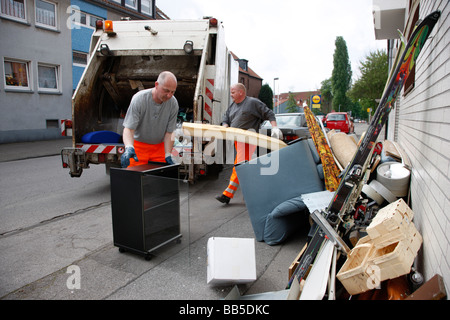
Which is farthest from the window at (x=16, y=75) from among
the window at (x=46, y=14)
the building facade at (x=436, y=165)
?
the building facade at (x=436, y=165)

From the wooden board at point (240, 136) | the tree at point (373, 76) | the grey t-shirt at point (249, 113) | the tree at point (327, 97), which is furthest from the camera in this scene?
the tree at point (327, 97)

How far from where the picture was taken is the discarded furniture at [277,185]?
3461 millimetres

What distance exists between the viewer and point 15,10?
14.3 metres

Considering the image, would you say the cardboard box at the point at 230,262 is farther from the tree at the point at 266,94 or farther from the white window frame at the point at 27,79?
the tree at the point at 266,94

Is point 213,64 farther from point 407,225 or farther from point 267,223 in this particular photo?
point 407,225

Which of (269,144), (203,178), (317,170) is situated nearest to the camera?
(317,170)

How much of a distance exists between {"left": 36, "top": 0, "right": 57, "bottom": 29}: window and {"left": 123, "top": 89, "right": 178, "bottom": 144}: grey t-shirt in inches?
588

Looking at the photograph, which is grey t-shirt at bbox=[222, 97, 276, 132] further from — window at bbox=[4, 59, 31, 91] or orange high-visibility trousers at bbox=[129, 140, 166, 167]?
window at bbox=[4, 59, 31, 91]

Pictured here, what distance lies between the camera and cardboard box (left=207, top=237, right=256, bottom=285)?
8.39 feet

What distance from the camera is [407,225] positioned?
2045mm

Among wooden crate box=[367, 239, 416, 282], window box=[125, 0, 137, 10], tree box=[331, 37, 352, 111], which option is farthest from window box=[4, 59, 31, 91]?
tree box=[331, 37, 352, 111]

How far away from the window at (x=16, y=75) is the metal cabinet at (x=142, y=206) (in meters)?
14.2
